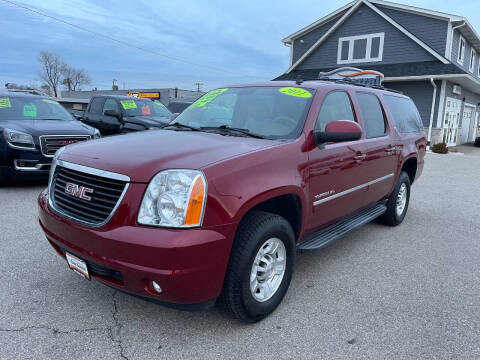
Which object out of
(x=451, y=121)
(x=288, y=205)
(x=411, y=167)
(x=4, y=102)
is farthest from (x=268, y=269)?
(x=451, y=121)

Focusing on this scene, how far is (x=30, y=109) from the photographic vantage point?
745 centimetres

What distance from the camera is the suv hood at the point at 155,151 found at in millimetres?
2328

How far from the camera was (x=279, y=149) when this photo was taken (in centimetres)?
279

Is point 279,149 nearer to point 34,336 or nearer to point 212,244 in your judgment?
point 212,244

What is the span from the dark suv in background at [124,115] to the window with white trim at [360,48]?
42.0 ft

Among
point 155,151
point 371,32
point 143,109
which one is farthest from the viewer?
point 371,32

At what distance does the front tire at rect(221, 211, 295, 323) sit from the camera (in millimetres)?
2457

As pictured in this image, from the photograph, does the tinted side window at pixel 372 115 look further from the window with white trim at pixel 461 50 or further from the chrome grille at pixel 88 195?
the window with white trim at pixel 461 50


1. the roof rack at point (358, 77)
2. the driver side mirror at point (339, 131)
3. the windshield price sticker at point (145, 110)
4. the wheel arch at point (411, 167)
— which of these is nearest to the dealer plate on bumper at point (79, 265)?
the driver side mirror at point (339, 131)

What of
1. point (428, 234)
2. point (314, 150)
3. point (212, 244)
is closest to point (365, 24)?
point (428, 234)

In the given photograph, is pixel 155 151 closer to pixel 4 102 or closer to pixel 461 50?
pixel 4 102

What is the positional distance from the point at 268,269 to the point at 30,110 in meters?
6.78

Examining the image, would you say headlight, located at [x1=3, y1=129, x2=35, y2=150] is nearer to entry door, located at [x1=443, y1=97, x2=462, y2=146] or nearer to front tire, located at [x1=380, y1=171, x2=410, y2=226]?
front tire, located at [x1=380, y1=171, x2=410, y2=226]

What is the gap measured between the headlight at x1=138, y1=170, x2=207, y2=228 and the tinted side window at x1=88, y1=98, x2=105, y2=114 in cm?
926
